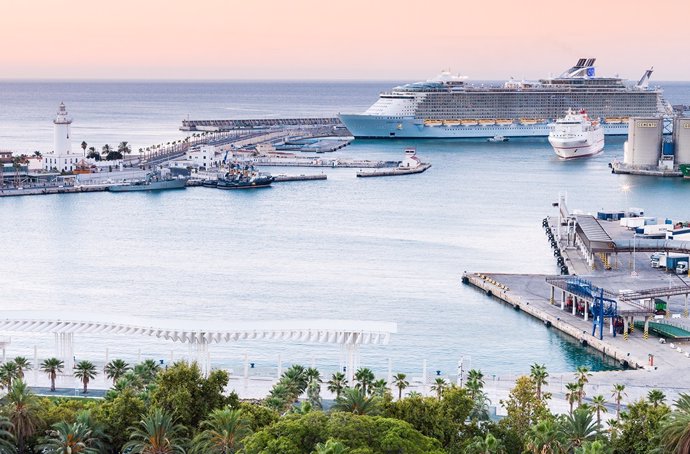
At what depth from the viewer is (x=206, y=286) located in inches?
1989

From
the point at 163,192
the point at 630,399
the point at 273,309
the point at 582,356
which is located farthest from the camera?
the point at 163,192

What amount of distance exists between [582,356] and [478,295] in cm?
995

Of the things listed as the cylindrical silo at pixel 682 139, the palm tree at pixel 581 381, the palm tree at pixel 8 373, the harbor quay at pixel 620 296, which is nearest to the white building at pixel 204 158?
the cylindrical silo at pixel 682 139

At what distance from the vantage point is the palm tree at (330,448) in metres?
20.0

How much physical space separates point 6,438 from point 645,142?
8513cm

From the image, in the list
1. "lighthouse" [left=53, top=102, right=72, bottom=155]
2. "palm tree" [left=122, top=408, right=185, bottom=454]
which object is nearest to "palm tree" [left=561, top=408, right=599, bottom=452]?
"palm tree" [left=122, top=408, right=185, bottom=454]

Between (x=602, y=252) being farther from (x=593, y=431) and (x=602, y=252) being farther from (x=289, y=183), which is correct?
(x=289, y=183)

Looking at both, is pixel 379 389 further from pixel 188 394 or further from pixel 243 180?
pixel 243 180

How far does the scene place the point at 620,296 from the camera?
139 feet

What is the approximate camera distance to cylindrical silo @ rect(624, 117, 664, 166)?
100875 millimetres

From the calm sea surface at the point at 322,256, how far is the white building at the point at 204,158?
32.2ft

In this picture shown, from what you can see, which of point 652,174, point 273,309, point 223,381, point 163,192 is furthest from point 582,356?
point 652,174

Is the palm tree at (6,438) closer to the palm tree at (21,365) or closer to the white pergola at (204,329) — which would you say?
the palm tree at (21,365)

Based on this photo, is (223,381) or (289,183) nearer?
(223,381)
